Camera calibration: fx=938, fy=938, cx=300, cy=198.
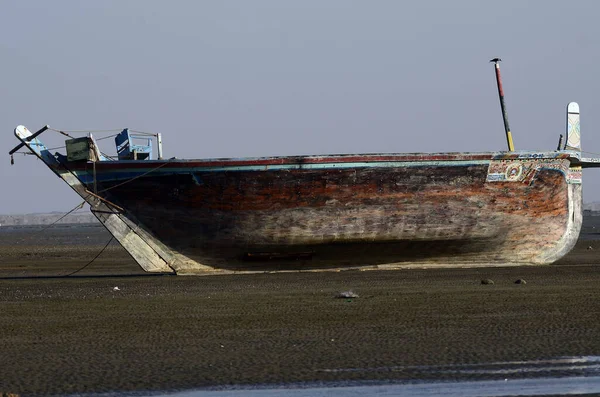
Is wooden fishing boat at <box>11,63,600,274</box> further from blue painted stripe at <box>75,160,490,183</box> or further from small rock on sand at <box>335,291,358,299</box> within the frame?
small rock on sand at <box>335,291,358,299</box>

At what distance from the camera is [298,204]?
52.9 ft

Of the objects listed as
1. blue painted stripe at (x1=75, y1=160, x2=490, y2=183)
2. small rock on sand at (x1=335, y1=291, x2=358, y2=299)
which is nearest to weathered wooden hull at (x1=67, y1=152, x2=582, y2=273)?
blue painted stripe at (x1=75, y1=160, x2=490, y2=183)

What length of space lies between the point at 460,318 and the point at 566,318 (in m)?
0.98

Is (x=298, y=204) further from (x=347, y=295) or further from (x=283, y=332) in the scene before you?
(x=283, y=332)

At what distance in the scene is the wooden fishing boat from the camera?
1595 cm

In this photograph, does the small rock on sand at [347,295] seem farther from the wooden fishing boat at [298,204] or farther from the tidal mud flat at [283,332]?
the wooden fishing boat at [298,204]

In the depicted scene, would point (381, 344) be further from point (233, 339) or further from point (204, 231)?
point (204, 231)

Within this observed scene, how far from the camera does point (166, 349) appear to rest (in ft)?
24.5

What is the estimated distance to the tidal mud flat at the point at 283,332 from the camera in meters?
6.37

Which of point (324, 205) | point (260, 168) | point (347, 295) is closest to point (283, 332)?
point (347, 295)

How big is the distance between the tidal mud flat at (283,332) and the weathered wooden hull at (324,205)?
248 cm

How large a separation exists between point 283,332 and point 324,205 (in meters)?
7.97

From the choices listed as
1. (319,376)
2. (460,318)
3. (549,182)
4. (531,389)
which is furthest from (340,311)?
(549,182)

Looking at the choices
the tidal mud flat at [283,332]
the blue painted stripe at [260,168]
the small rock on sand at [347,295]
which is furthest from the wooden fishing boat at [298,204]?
the small rock on sand at [347,295]
